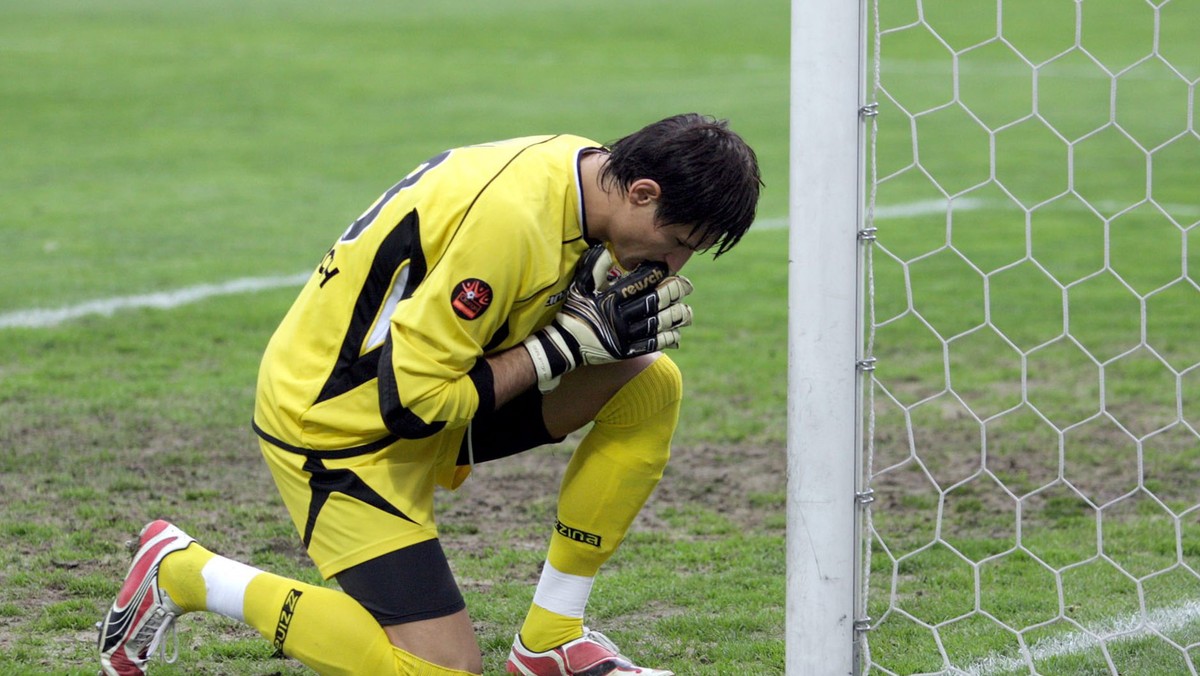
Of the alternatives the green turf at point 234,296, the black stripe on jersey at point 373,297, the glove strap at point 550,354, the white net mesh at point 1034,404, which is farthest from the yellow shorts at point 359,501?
the white net mesh at point 1034,404

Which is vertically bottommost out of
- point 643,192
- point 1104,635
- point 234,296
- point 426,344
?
A: point 234,296

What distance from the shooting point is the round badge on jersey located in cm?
290

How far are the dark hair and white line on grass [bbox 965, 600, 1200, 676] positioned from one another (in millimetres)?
1341

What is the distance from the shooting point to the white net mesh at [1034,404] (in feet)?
11.4

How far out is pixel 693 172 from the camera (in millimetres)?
2949

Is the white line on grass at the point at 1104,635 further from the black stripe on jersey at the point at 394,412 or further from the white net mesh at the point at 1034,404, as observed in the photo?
the black stripe on jersey at the point at 394,412

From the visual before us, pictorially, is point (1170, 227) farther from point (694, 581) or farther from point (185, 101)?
point (185, 101)

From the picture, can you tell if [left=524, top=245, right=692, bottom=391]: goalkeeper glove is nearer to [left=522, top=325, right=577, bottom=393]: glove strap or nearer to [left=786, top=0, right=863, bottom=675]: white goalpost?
[left=522, top=325, right=577, bottom=393]: glove strap

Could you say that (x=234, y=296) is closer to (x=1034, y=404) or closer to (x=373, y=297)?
(x=1034, y=404)

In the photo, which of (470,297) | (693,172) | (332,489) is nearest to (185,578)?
(332,489)

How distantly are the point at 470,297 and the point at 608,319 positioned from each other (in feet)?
1.09

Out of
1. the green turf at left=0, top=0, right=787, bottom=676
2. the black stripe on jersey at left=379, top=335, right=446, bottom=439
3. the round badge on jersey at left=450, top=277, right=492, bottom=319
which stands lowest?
the green turf at left=0, top=0, right=787, bottom=676

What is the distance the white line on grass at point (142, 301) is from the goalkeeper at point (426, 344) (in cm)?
461

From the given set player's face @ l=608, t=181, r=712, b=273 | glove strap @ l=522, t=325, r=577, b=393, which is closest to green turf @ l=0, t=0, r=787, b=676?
glove strap @ l=522, t=325, r=577, b=393
